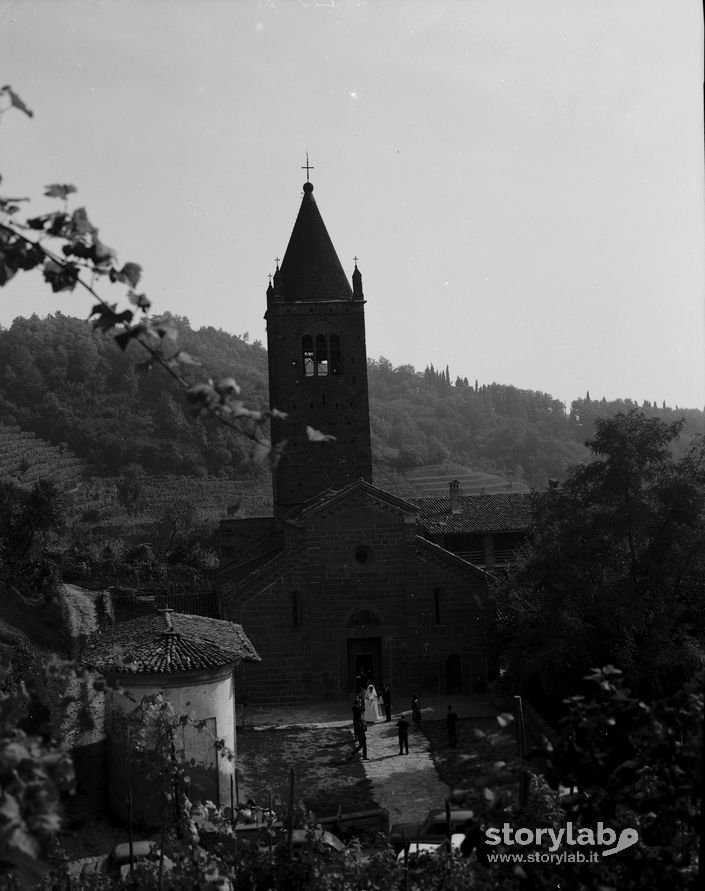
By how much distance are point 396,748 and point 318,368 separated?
1603 centimetres

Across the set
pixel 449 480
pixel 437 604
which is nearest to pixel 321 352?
pixel 437 604

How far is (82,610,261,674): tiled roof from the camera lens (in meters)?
16.1

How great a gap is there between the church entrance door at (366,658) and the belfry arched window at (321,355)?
10.5m

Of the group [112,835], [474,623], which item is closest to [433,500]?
[474,623]

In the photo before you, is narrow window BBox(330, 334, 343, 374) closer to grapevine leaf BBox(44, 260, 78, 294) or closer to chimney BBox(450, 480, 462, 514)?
chimney BBox(450, 480, 462, 514)

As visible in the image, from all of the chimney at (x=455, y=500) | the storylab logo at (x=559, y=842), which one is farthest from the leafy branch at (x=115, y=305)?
the chimney at (x=455, y=500)

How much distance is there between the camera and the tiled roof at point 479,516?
37.6 m

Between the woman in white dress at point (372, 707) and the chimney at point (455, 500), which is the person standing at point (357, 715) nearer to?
the woman in white dress at point (372, 707)

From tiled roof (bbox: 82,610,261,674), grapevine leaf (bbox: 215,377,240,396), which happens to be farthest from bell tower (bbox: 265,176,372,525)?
grapevine leaf (bbox: 215,377,240,396)

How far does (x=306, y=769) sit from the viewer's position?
19359 mm

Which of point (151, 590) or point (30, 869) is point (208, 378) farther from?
point (151, 590)

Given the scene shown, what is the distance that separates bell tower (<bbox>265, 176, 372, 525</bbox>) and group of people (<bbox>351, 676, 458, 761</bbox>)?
8775 mm

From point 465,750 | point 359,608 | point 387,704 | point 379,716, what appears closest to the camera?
point 465,750

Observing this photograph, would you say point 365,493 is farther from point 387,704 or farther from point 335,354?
point 335,354
